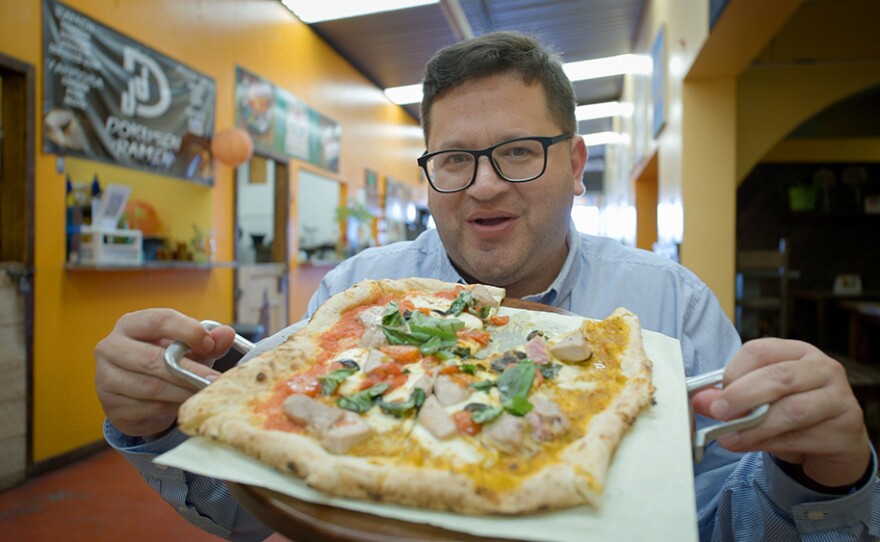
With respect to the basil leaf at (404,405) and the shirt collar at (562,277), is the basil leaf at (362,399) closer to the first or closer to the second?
the basil leaf at (404,405)

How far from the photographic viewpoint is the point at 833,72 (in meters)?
5.30

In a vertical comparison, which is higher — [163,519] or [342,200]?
[342,200]

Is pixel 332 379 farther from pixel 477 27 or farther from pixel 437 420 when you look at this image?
pixel 477 27

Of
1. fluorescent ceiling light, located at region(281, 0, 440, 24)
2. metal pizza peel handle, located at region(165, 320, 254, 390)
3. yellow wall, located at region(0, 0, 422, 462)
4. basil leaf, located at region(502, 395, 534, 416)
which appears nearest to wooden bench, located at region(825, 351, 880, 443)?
basil leaf, located at region(502, 395, 534, 416)

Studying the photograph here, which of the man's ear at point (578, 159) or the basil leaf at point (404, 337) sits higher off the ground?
the man's ear at point (578, 159)

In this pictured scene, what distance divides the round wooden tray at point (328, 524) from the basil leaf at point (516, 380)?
35 cm

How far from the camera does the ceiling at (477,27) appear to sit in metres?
7.68

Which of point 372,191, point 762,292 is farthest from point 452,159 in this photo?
point 372,191

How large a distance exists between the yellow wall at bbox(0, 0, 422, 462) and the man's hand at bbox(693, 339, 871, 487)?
445 centimetres

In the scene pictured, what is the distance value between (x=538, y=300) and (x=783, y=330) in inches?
170

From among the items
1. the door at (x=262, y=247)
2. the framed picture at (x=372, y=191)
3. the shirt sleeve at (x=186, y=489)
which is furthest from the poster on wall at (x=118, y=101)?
the framed picture at (x=372, y=191)

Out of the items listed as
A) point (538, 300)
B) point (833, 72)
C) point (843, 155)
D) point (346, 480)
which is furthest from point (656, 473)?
point (843, 155)

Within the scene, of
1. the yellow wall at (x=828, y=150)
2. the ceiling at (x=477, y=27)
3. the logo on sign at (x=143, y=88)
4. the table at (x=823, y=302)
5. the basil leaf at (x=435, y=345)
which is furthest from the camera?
the ceiling at (x=477, y=27)

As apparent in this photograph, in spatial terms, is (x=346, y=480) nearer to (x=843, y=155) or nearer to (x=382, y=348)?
(x=382, y=348)
